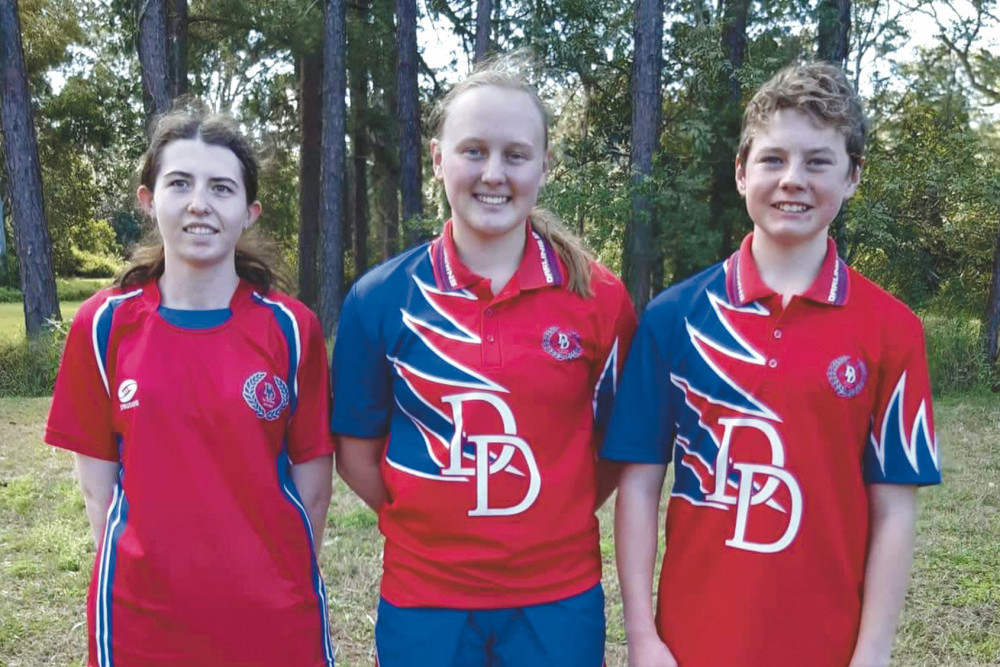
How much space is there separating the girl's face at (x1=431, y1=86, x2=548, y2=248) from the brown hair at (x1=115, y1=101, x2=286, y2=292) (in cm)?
56

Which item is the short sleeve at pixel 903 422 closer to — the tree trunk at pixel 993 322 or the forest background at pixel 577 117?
the forest background at pixel 577 117

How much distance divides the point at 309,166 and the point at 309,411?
1670 centimetres

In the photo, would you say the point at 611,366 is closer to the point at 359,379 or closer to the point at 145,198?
the point at 359,379

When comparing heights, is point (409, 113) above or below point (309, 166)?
above

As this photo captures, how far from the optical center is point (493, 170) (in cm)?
209

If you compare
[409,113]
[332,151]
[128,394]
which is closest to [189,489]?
[128,394]

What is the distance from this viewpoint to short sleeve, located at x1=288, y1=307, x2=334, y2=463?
223 cm

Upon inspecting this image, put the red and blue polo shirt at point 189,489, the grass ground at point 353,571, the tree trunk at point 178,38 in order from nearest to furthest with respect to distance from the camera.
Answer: the red and blue polo shirt at point 189,489 < the grass ground at point 353,571 < the tree trunk at point 178,38

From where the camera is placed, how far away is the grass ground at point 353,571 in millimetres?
3793

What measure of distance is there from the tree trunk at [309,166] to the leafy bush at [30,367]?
772 cm

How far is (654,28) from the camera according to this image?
1272cm

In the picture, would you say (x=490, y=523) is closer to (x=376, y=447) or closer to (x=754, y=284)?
(x=376, y=447)

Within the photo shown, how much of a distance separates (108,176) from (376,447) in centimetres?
2208

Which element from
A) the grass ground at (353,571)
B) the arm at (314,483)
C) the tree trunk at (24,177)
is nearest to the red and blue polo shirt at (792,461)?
the arm at (314,483)
